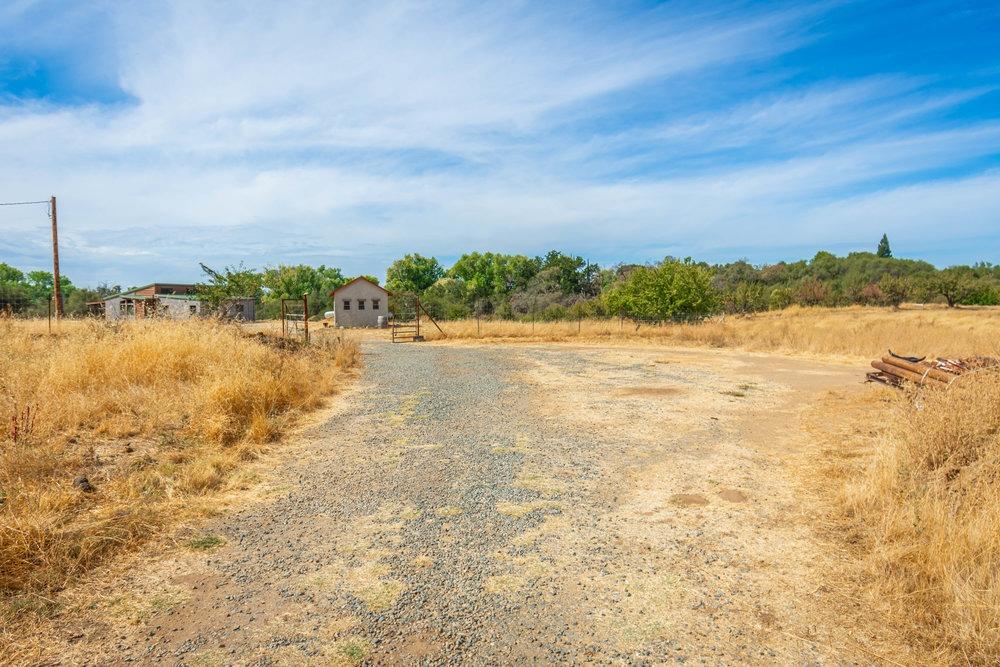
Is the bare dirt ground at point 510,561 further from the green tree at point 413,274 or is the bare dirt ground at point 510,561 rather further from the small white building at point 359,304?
the green tree at point 413,274

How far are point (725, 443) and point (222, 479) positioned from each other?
587 centimetres

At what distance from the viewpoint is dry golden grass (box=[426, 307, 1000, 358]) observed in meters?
18.1

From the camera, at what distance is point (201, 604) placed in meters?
3.34

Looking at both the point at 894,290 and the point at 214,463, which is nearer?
the point at 214,463

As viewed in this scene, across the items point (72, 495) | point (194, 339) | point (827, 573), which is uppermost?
point (194, 339)

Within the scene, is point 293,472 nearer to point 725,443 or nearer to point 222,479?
point 222,479

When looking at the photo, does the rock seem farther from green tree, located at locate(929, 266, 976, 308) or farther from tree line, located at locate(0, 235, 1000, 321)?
green tree, located at locate(929, 266, 976, 308)

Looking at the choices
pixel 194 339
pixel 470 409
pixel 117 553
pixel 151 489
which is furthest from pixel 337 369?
pixel 117 553

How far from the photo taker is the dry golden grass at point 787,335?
59.3 ft

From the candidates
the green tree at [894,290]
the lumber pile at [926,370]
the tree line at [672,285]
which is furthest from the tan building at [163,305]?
the green tree at [894,290]

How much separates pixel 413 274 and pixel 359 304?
35222mm

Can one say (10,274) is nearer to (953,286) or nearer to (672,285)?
(672,285)

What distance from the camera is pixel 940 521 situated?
3.66m

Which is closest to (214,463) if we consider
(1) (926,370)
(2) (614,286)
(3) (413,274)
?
(1) (926,370)
